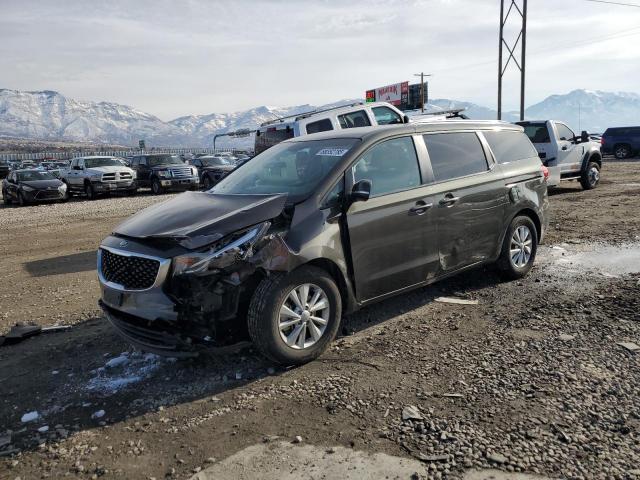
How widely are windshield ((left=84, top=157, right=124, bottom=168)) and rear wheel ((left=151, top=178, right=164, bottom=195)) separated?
170 centimetres

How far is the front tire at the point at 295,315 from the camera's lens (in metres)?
3.74

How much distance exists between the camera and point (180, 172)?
73.0 ft

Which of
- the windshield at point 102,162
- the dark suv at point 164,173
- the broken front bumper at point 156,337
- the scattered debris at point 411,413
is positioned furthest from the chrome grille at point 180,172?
the scattered debris at point 411,413

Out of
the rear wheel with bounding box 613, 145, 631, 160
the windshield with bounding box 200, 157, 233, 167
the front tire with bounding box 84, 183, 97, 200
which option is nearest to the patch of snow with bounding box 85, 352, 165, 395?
the front tire with bounding box 84, 183, 97, 200

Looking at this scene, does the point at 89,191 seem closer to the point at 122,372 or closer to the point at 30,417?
the point at 122,372

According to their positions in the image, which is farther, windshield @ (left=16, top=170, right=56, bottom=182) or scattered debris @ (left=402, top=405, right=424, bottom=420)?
windshield @ (left=16, top=170, right=56, bottom=182)

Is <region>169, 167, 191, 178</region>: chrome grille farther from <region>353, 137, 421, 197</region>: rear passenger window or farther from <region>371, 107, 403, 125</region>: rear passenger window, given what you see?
<region>353, 137, 421, 197</region>: rear passenger window

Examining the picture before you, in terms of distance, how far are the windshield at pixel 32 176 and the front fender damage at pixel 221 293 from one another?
784 inches

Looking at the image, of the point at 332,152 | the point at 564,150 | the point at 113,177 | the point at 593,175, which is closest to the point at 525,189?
the point at 332,152

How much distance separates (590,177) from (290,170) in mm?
13374

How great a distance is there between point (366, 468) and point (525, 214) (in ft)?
13.8

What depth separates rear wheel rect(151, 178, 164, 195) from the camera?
73.3ft

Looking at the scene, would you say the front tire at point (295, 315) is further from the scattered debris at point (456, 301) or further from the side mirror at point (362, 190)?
the scattered debris at point (456, 301)

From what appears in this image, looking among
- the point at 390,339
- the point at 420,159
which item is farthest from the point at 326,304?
the point at 420,159
